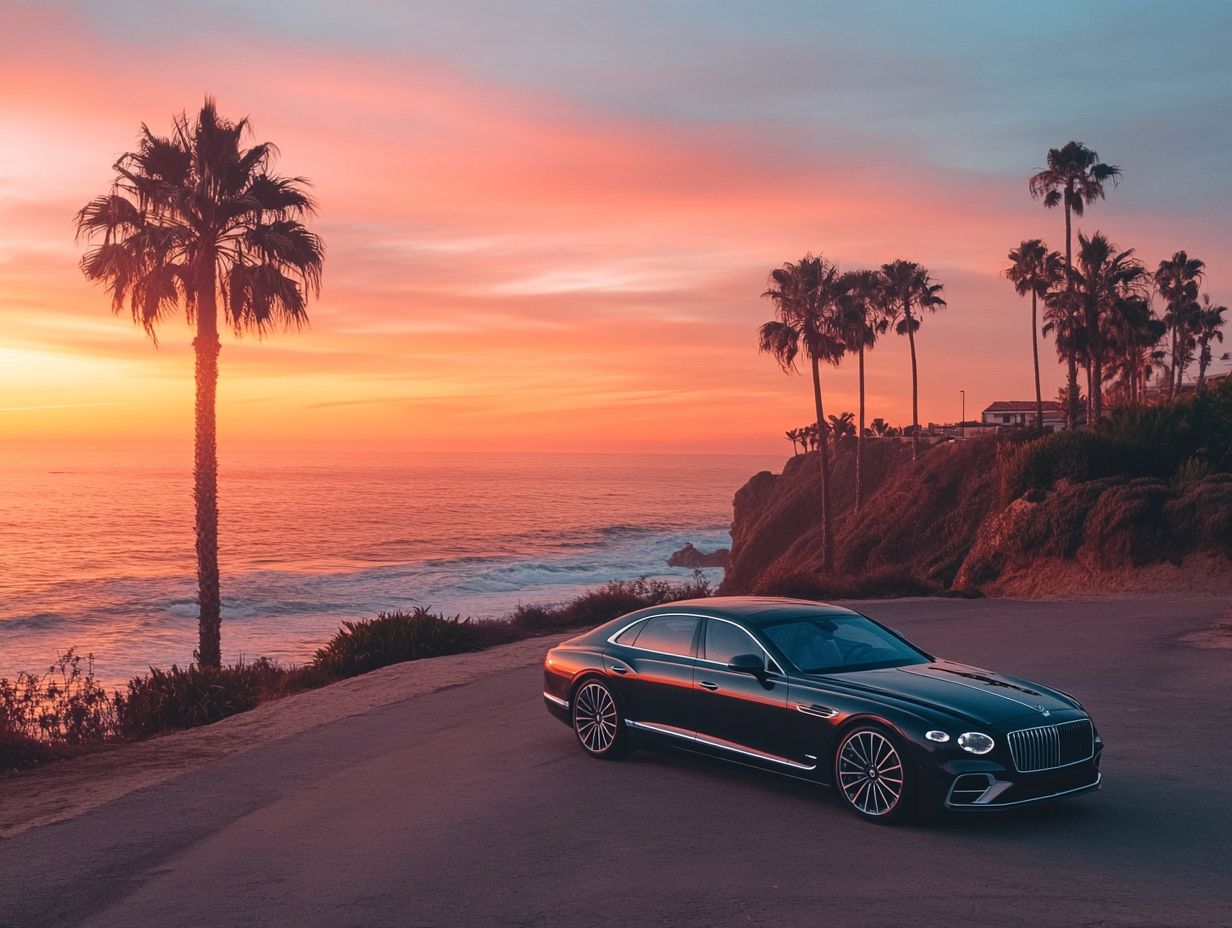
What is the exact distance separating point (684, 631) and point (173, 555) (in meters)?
69.8

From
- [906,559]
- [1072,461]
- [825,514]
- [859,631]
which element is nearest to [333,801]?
[859,631]

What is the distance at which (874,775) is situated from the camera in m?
7.96

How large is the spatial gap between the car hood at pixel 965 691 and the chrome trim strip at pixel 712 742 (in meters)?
0.71

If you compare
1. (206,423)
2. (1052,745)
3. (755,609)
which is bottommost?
(1052,745)

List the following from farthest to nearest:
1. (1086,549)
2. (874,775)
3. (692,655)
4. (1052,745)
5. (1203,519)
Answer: (1086,549)
(1203,519)
(692,655)
(874,775)
(1052,745)

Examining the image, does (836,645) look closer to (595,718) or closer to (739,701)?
(739,701)

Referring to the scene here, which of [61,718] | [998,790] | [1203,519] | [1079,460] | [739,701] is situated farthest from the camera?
[1079,460]

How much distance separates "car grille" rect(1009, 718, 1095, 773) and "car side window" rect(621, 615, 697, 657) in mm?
2859

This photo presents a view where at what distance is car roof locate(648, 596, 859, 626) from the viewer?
9.42 metres

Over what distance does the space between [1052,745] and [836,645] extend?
1.89 meters

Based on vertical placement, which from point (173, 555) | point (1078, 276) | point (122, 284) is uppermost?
point (1078, 276)

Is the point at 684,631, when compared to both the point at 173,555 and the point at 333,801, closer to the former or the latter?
the point at 333,801

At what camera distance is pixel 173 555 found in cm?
7300

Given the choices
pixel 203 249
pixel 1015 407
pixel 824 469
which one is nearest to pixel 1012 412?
pixel 1015 407
